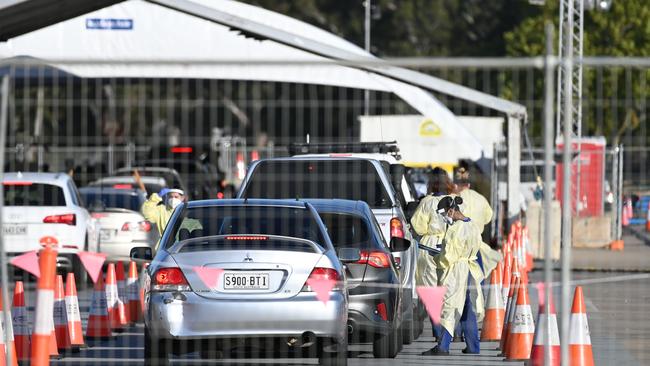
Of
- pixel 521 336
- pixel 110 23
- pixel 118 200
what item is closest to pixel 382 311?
pixel 521 336

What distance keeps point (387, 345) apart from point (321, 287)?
2.28m

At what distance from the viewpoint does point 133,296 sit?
18.0 m

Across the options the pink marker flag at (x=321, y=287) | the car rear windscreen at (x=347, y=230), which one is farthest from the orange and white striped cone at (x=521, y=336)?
the pink marker flag at (x=321, y=287)

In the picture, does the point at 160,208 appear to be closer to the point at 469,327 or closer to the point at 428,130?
the point at 469,327

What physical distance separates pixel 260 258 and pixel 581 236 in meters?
24.7

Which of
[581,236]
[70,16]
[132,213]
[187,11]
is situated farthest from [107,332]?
[581,236]

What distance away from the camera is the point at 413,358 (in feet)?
47.4

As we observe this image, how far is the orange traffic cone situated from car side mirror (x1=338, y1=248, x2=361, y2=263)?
3.03 m

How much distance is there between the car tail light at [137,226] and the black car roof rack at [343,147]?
453cm

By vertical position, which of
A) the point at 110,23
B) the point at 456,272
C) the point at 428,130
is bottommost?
the point at 456,272

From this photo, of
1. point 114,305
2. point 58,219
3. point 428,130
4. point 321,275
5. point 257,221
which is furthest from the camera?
point 428,130

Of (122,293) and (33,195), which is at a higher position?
(33,195)

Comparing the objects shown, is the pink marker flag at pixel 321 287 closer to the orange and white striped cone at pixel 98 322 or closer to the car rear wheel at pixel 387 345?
the car rear wheel at pixel 387 345

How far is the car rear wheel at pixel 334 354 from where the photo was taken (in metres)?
12.2
